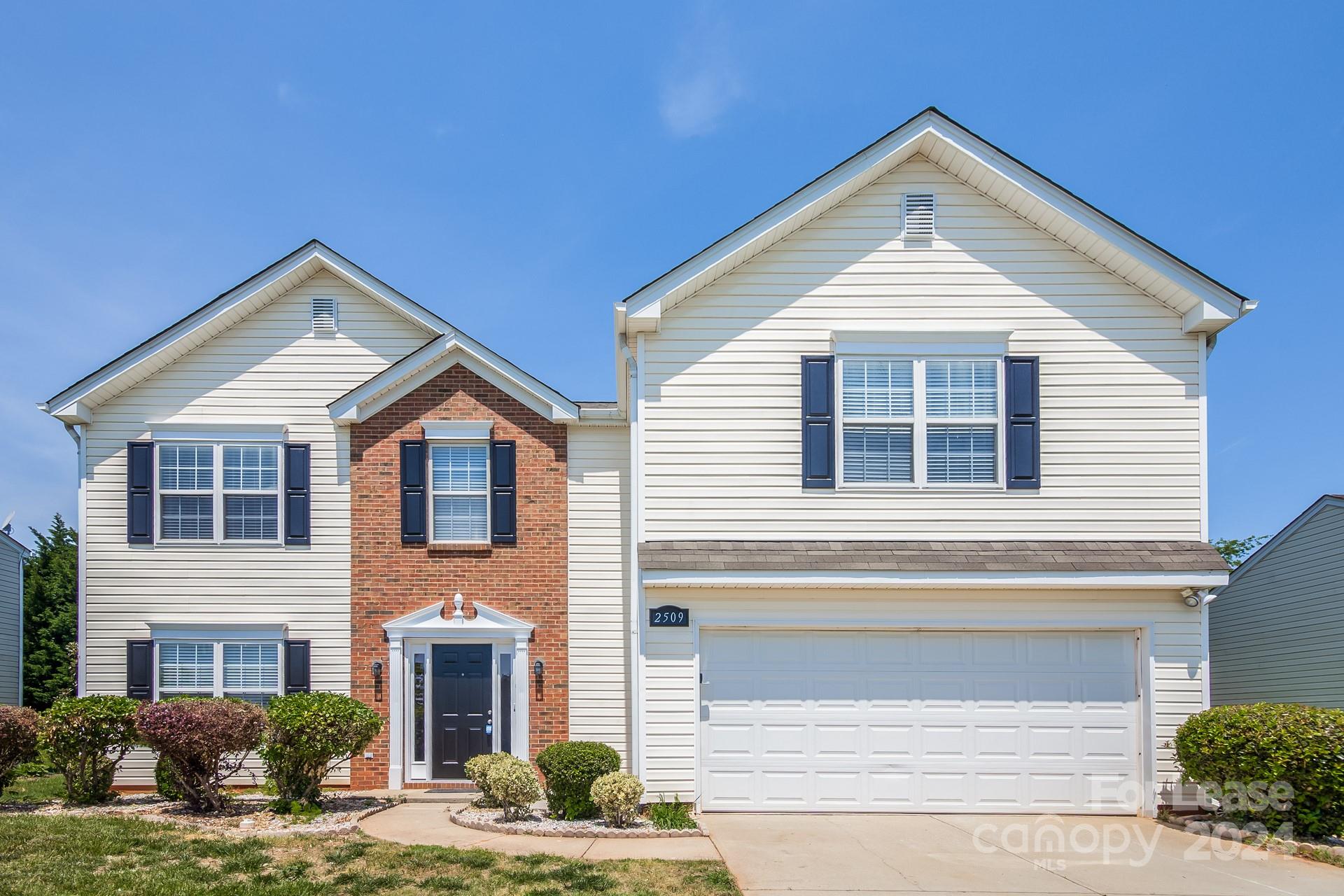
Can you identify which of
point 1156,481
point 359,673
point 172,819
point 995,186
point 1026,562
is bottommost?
point 172,819

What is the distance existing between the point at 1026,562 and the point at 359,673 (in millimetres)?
8727

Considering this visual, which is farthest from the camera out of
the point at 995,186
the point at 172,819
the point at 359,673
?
the point at 359,673

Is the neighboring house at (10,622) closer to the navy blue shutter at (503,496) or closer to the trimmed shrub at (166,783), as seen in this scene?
the trimmed shrub at (166,783)

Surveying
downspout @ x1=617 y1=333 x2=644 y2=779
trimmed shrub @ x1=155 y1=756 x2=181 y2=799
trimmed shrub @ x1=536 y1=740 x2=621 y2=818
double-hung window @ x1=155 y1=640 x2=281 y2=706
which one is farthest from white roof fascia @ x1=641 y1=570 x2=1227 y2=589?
trimmed shrub @ x1=155 y1=756 x2=181 y2=799

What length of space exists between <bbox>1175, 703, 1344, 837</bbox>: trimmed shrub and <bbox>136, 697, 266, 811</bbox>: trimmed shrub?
10239 millimetres

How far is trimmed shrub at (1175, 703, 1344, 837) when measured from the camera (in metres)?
10.2

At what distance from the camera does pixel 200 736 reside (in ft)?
35.0

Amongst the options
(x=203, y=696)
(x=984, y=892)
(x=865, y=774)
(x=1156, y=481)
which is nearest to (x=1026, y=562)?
(x=1156, y=481)

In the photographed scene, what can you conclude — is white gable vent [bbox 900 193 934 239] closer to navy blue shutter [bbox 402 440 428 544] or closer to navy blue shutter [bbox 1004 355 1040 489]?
navy blue shutter [bbox 1004 355 1040 489]

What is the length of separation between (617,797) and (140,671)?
24.6ft

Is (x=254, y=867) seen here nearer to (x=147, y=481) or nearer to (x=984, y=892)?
(x=984, y=892)

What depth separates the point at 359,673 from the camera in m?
13.8

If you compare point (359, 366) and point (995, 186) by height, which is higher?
point (995, 186)

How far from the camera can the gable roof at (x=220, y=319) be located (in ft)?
46.3
